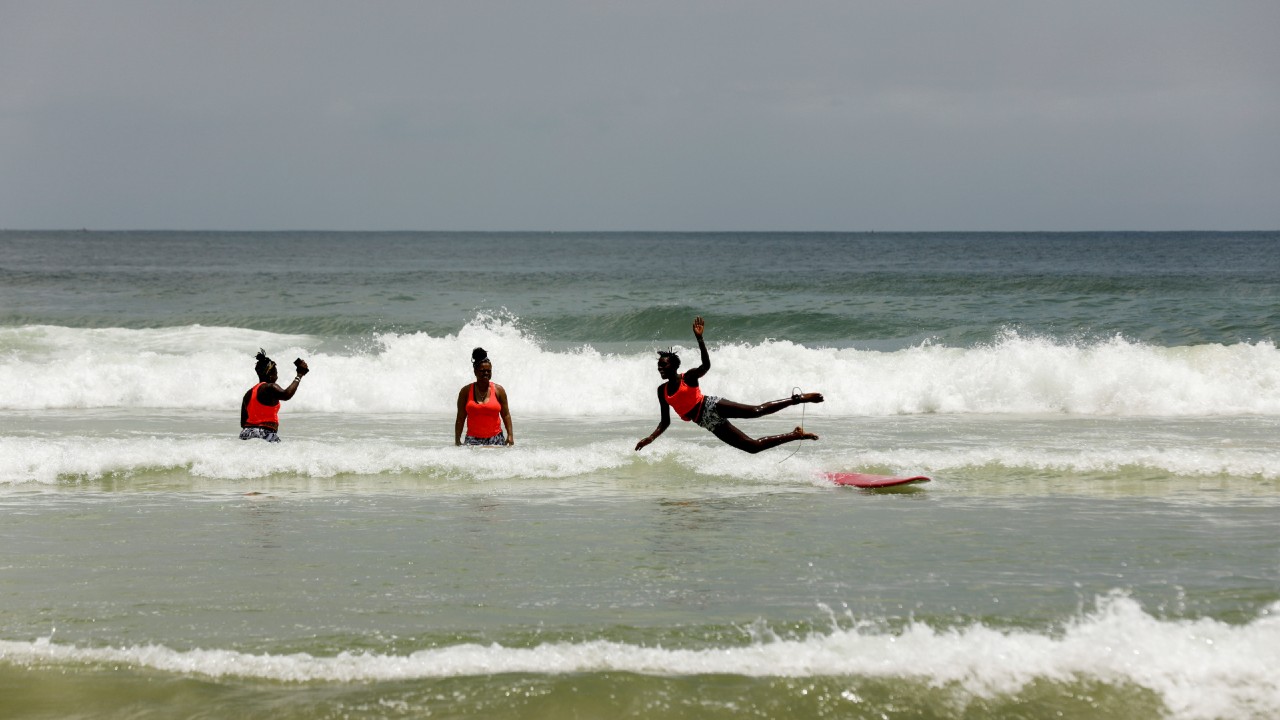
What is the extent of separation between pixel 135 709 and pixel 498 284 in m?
41.5

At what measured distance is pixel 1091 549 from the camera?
837 centimetres

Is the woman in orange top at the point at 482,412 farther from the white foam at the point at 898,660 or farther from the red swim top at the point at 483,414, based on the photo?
the white foam at the point at 898,660

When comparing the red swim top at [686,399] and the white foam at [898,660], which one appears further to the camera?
the red swim top at [686,399]

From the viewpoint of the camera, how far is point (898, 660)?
6008 millimetres

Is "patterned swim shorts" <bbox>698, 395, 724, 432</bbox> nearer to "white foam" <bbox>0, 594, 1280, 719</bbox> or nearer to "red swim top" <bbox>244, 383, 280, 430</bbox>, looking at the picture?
"red swim top" <bbox>244, 383, 280, 430</bbox>

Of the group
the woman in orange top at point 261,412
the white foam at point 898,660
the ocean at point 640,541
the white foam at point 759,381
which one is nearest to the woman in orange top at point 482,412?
the ocean at point 640,541

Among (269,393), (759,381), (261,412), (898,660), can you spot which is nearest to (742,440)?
(269,393)

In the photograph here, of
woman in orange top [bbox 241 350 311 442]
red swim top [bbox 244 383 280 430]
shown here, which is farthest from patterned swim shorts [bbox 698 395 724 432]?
red swim top [bbox 244 383 280 430]

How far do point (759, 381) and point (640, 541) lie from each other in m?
12.2

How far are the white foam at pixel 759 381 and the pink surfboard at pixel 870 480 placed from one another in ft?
24.4

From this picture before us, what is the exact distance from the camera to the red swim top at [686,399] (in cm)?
1157

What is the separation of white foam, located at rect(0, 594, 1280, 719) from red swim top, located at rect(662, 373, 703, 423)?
17.6ft

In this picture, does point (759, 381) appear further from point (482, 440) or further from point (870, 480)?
Result: point (870, 480)

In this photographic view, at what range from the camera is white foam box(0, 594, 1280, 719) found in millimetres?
5840
